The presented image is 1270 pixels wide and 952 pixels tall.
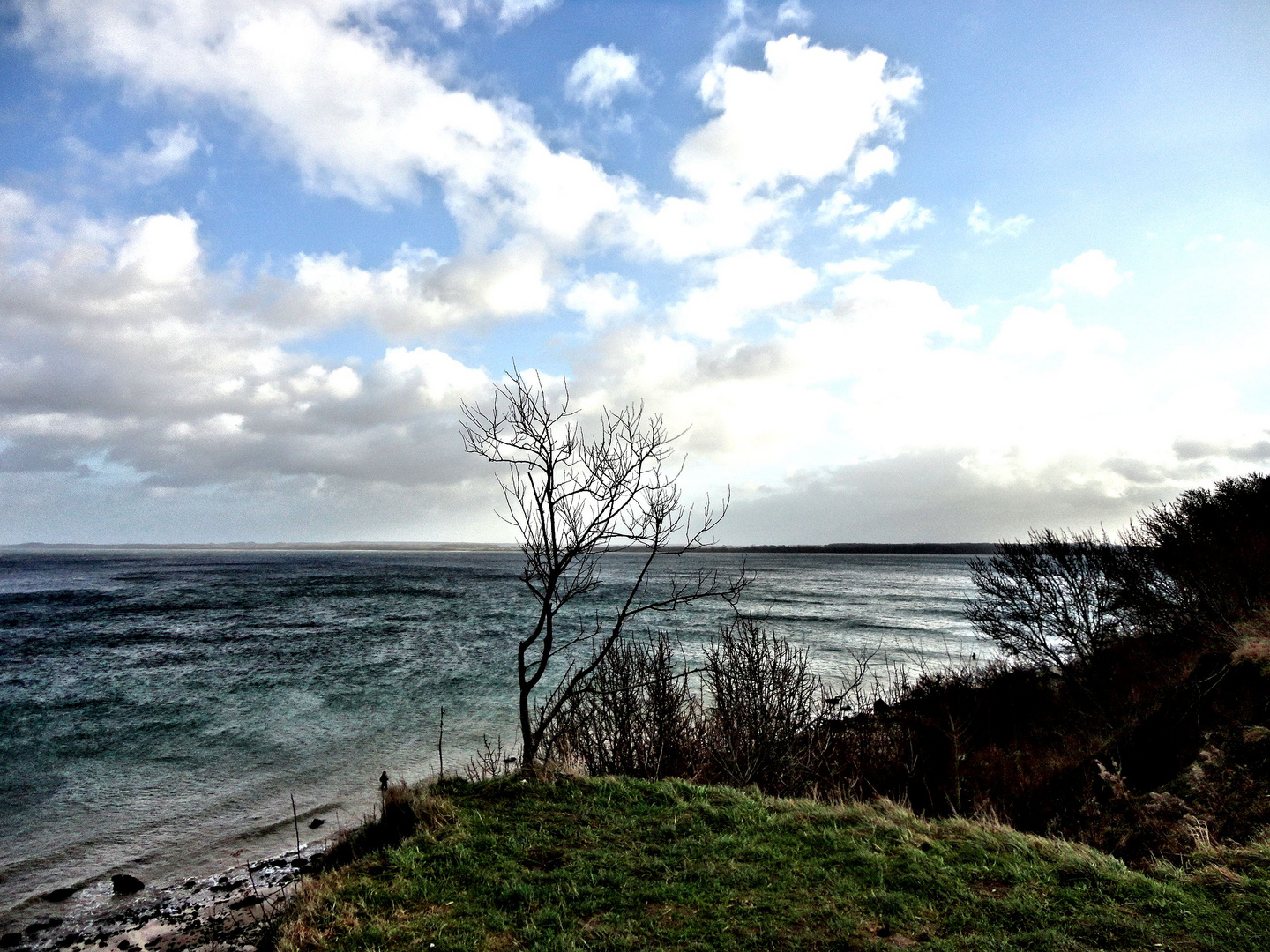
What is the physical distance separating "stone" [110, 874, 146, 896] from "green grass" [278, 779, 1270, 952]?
23.0ft

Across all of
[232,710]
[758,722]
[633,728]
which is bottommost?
[232,710]

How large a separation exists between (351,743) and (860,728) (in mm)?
15419

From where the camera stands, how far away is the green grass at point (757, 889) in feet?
17.1

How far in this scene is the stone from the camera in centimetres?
1040

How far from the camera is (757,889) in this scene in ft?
19.8

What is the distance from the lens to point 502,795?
338 inches

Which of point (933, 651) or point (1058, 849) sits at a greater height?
point (1058, 849)

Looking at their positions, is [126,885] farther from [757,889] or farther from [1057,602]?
[1057,602]

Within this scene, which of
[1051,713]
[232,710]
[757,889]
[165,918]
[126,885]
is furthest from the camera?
[1051,713]

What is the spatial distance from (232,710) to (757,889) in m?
23.8

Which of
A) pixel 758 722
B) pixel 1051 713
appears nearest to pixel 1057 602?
pixel 1051 713

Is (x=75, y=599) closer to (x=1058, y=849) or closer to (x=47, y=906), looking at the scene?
(x=47, y=906)

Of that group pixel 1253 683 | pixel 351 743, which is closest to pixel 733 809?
pixel 351 743

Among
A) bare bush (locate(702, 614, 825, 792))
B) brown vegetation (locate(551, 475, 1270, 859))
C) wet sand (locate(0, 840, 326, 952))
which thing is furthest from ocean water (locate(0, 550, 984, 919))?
bare bush (locate(702, 614, 825, 792))
